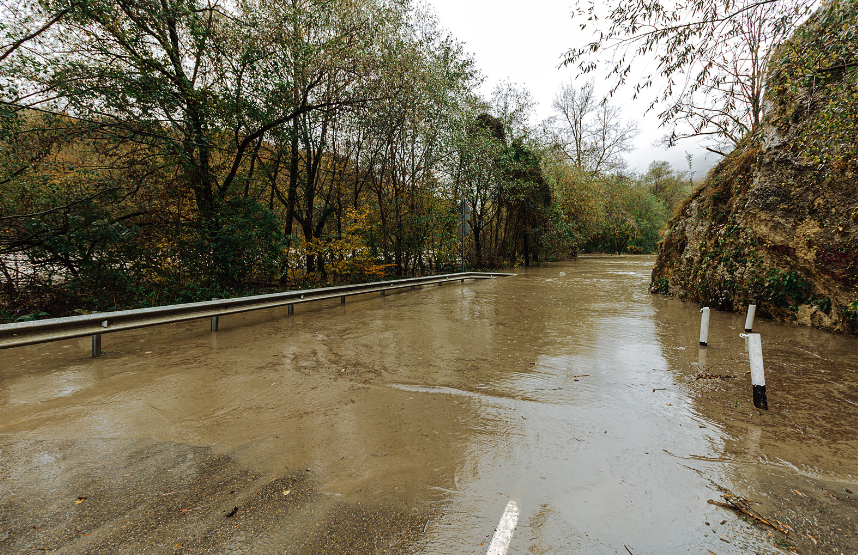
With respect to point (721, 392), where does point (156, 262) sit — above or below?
above

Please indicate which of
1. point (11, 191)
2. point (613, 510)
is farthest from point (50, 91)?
point (613, 510)

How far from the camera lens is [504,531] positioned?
7.41 feet

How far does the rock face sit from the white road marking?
19.9 feet

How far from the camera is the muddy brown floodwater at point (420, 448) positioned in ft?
7.41

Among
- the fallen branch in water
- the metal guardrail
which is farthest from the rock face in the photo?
the metal guardrail

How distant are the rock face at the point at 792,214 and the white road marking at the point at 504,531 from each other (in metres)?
6.07

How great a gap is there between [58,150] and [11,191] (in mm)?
1169

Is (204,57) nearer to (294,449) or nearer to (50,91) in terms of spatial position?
(50,91)

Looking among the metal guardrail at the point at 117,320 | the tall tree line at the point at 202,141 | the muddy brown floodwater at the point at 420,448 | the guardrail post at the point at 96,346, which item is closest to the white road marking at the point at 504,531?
the muddy brown floodwater at the point at 420,448

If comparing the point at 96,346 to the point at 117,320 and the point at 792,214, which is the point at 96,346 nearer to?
the point at 117,320

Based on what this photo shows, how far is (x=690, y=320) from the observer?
890 centimetres

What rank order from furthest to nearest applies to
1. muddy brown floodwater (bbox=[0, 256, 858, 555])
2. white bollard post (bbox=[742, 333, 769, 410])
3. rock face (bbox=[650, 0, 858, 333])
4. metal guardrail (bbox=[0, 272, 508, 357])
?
rock face (bbox=[650, 0, 858, 333]), metal guardrail (bbox=[0, 272, 508, 357]), white bollard post (bbox=[742, 333, 769, 410]), muddy brown floodwater (bbox=[0, 256, 858, 555])

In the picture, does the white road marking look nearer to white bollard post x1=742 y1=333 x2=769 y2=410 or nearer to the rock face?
white bollard post x1=742 y1=333 x2=769 y2=410

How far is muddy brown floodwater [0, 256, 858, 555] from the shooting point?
2.26 meters
